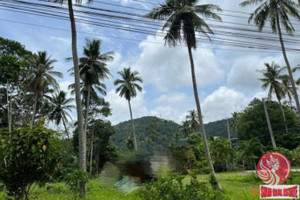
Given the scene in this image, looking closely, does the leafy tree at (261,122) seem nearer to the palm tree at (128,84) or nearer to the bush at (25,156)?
the palm tree at (128,84)

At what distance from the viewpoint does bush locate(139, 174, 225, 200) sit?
14.7 feet

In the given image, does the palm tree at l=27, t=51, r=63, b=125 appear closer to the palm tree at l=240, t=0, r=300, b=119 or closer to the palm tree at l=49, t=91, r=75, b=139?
the palm tree at l=49, t=91, r=75, b=139

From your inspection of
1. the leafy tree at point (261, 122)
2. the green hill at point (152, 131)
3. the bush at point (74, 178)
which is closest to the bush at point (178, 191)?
the bush at point (74, 178)

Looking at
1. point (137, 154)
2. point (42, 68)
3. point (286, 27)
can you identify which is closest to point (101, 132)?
point (42, 68)

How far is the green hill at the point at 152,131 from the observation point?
47.0 m

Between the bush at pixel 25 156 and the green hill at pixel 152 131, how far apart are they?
2431 centimetres

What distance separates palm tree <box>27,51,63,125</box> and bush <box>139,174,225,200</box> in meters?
18.7

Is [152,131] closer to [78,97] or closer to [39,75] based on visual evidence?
[39,75]

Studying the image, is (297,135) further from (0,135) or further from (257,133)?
(0,135)

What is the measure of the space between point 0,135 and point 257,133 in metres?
37.0

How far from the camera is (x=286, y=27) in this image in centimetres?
1405

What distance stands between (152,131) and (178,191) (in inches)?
1679

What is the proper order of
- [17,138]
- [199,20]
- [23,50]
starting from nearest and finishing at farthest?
[17,138], [199,20], [23,50]

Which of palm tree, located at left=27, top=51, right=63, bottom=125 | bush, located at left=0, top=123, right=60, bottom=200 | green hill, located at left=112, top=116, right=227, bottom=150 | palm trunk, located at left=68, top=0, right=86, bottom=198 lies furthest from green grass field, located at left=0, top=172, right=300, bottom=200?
green hill, located at left=112, top=116, right=227, bottom=150
